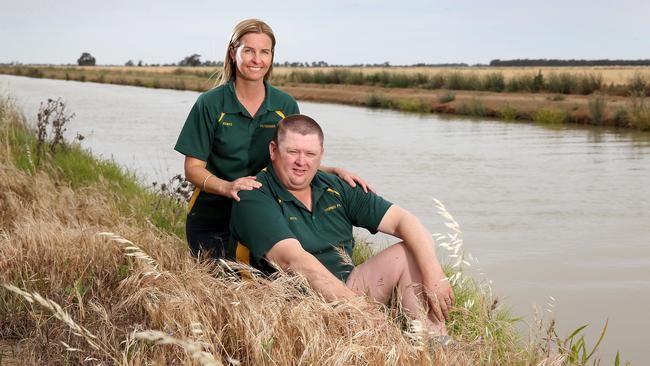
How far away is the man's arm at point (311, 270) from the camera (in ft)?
12.9

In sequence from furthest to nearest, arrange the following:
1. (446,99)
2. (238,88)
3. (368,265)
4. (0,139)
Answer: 1. (446,99)
2. (0,139)
3. (238,88)
4. (368,265)

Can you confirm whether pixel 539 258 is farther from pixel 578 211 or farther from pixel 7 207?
pixel 7 207

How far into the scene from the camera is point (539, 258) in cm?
782

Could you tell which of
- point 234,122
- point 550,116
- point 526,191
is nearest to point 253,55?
point 234,122

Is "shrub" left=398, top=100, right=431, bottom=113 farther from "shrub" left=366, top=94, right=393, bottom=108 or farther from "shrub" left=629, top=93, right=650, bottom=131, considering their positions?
"shrub" left=629, top=93, right=650, bottom=131

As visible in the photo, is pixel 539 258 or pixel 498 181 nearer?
pixel 539 258

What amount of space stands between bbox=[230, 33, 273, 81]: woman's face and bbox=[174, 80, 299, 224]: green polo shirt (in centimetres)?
19

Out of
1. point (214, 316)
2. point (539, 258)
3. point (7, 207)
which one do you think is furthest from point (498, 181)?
point (214, 316)

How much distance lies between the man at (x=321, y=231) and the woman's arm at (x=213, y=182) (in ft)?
0.13

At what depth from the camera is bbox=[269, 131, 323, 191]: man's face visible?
4.27 metres

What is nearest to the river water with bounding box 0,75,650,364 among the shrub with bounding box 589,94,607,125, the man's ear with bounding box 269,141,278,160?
the shrub with bounding box 589,94,607,125

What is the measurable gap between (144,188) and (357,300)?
5.98 m

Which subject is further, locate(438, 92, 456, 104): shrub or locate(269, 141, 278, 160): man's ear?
locate(438, 92, 456, 104): shrub

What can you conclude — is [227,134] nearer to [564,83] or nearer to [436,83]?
[564,83]
